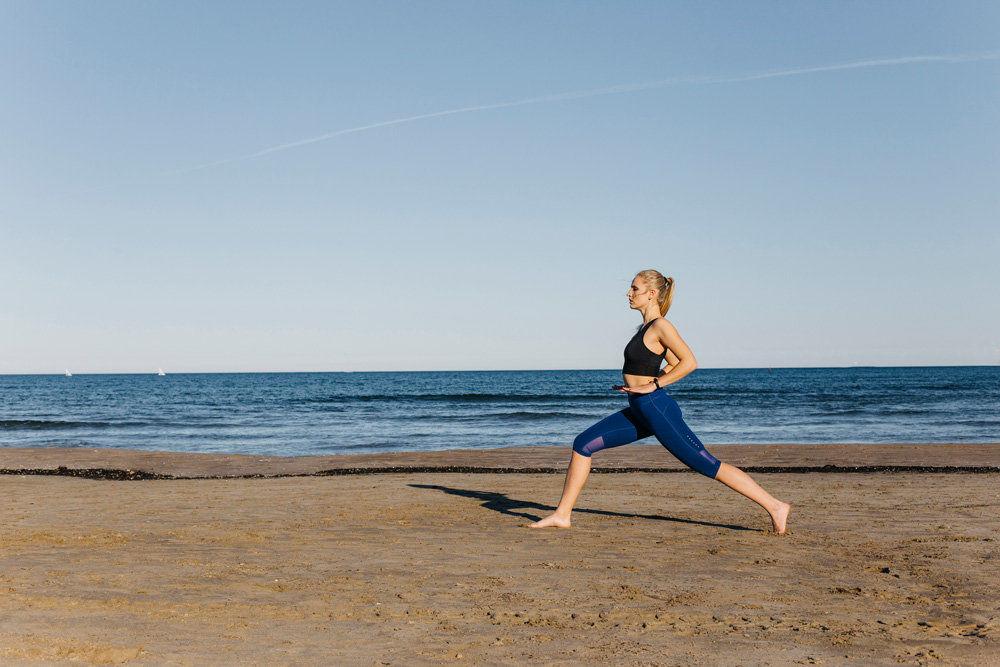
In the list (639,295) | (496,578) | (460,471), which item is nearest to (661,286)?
(639,295)

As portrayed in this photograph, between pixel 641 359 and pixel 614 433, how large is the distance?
0.66 meters

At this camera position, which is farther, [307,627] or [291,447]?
[291,447]

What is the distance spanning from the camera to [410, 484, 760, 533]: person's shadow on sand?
6832 mm

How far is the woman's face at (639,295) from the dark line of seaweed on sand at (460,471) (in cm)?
563

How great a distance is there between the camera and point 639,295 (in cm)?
585

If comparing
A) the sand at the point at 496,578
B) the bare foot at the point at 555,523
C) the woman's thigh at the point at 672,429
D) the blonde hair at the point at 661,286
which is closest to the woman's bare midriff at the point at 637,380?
the woman's thigh at the point at 672,429

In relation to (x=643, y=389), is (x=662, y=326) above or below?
above

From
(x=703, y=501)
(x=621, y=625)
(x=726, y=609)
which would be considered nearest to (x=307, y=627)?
(x=621, y=625)

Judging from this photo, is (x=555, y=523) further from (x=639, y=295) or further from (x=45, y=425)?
(x=45, y=425)

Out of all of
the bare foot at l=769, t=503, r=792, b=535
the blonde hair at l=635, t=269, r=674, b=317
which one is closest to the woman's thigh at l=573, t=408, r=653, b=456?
the blonde hair at l=635, t=269, r=674, b=317

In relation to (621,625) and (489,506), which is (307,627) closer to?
(621,625)

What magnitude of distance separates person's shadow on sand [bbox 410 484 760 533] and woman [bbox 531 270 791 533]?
2.71 ft

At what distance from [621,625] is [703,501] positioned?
4616 mm

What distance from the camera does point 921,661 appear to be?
320 cm
